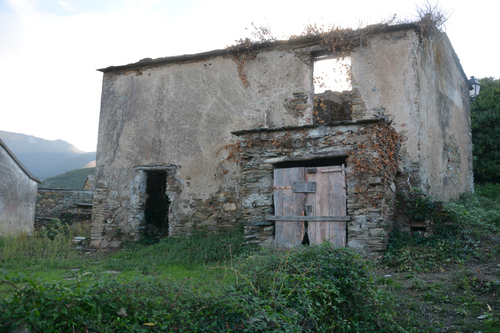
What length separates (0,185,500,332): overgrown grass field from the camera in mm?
2793

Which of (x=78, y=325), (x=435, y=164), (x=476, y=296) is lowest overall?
(x=476, y=296)

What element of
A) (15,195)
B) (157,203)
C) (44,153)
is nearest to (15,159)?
(15,195)

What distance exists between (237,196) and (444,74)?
754 cm

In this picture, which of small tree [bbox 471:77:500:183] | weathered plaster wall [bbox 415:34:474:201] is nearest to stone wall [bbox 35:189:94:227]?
weathered plaster wall [bbox 415:34:474:201]

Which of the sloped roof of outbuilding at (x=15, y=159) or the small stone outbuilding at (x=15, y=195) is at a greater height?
the sloped roof of outbuilding at (x=15, y=159)

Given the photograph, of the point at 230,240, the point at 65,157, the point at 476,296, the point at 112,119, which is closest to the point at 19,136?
the point at 65,157

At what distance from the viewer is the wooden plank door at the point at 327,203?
22.6ft

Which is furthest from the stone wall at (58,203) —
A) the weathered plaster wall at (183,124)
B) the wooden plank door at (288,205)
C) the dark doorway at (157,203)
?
the wooden plank door at (288,205)

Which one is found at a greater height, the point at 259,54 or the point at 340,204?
the point at 259,54

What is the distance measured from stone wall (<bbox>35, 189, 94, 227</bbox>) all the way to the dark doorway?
4.79 meters

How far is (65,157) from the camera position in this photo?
223 feet

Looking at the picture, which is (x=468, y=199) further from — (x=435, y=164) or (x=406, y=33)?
(x=406, y=33)

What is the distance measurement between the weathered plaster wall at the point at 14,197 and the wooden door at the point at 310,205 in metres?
9.80

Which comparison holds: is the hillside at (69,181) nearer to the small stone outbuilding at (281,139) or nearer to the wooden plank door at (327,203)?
the small stone outbuilding at (281,139)
